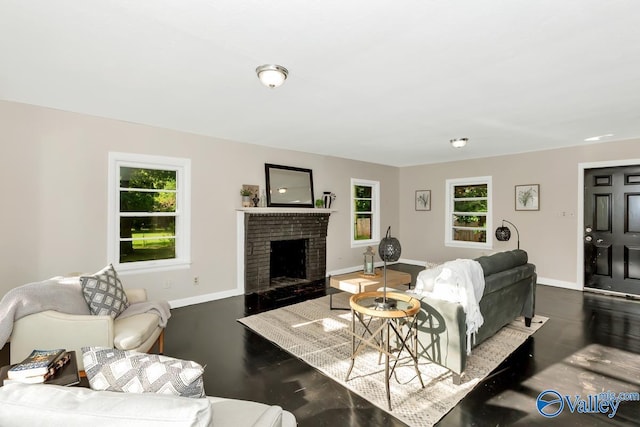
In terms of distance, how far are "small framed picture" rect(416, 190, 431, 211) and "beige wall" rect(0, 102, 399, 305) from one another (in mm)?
4002

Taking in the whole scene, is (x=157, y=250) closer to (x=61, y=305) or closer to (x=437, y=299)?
(x=61, y=305)

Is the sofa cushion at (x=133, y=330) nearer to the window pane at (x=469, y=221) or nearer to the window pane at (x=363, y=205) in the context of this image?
the window pane at (x=363, y=205)

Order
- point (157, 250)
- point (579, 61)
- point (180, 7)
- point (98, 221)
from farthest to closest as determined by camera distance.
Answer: point (157, 250) < point (98, 221) < point (579, 61) < point (180, 7)

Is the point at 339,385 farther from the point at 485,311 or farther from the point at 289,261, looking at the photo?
the point at 289,261

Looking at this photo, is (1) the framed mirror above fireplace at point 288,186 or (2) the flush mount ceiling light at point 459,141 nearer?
(2) the flush mount ceiling light at point 459,141

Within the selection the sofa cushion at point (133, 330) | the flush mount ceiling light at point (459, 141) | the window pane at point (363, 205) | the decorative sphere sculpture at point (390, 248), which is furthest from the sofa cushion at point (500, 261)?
the window pane at point (363, 205)

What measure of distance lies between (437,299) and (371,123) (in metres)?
2.32

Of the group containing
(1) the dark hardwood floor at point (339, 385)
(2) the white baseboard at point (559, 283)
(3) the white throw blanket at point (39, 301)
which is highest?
(3) the white throw blanket at point (39, 301)

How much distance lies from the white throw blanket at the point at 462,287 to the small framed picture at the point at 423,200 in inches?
181

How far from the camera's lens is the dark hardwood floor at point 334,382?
199cm

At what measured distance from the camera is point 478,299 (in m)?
2.54

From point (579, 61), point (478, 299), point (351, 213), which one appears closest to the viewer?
point (579, 61)

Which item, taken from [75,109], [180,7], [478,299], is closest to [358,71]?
[180,7]

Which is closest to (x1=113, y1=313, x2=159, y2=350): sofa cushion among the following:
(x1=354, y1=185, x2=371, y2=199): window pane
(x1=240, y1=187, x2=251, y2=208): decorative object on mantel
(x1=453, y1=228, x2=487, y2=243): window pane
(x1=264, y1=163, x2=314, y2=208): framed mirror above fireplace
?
(x1=240, y1=187, x2=251, y2=208): decorative object on mantel
